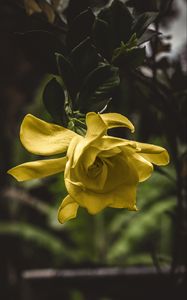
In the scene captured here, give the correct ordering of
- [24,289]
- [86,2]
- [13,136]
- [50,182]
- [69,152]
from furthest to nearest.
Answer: [13,136] < [50,182] < [24,289] < [86,2] < [69,152]

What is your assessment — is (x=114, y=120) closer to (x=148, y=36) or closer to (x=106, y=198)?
(x=106, y=198)

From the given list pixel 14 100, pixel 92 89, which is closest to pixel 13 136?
pixel 14 100

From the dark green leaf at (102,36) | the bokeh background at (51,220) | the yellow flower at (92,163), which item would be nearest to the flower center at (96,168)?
the yellow flower at (92,163)

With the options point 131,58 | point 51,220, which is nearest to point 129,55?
point 131,58

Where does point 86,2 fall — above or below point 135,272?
above

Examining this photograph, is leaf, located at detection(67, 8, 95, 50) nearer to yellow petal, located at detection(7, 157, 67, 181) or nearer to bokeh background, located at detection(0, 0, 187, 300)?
yellow petal, located at detection(7, 157, 67, 181)

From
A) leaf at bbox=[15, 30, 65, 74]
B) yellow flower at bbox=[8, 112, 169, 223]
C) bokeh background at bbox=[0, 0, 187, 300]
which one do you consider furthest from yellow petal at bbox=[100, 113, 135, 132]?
bokeh background at bbox=[0, 0, 187, 300]

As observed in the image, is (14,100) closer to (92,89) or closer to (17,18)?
(17,18)
